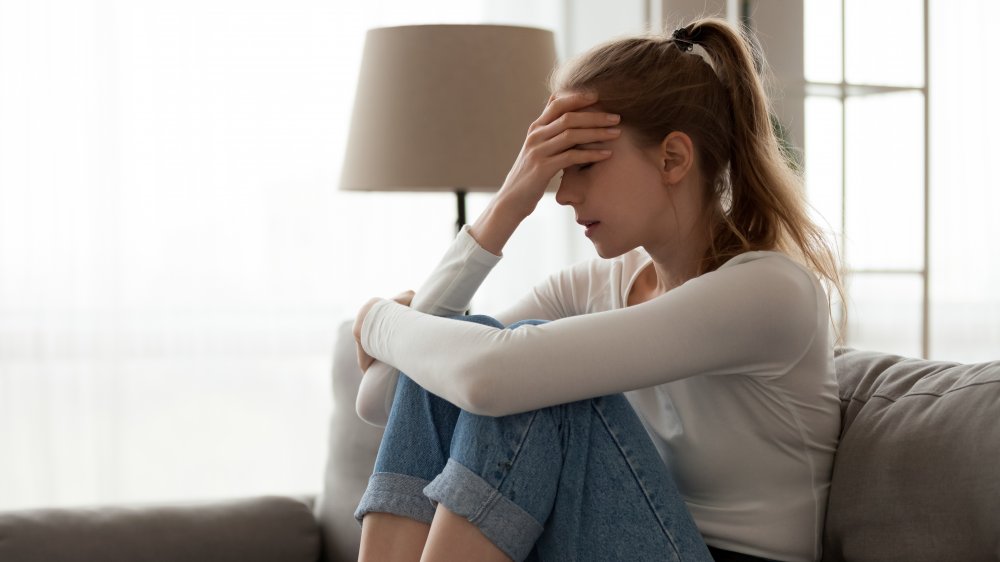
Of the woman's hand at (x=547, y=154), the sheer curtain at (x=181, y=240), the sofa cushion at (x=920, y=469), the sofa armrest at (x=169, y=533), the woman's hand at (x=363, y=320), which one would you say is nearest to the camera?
the sofa cushion at (x=920, y=469)

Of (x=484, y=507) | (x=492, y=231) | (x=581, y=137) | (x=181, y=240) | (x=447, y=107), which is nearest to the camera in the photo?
(x=484, y=507)

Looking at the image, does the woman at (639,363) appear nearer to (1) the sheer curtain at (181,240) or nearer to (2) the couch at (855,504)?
(2) the couch at (855,504)

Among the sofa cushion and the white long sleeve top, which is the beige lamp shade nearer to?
the white long sleeve top

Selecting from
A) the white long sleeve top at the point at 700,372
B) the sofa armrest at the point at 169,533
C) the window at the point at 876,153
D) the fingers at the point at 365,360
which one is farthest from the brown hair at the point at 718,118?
the window at the point at 876,153

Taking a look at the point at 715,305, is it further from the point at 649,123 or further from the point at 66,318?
the point at 66,318

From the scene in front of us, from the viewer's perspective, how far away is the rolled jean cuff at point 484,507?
52.3 inches

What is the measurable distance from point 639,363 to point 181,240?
197 cm

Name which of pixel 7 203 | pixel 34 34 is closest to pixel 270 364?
pixel 7 203

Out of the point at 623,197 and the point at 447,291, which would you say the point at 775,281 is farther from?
the point at 447,291

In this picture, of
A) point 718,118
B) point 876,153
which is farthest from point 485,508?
point 876,153

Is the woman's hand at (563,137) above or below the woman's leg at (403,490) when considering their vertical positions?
above

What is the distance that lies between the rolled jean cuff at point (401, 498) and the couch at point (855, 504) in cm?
53

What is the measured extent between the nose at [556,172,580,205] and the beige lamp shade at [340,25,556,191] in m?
0.51

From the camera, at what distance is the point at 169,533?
6.37 feet
